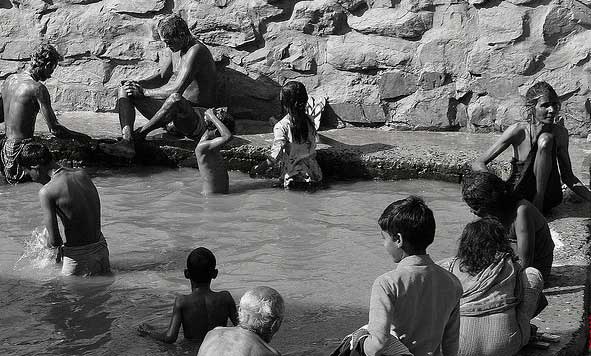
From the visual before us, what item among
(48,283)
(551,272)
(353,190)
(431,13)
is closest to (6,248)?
(48,283)

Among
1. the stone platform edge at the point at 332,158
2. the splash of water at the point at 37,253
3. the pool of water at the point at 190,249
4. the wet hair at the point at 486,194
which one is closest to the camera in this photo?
the wet hair at the point at 486,194

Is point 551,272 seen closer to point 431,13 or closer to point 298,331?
point 298,331

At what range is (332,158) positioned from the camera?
8609mm

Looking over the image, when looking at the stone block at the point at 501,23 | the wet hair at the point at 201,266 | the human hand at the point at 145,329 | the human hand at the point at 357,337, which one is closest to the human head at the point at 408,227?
the human hand at the point at 357,337

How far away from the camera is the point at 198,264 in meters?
5.23

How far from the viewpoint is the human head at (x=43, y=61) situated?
321 inches

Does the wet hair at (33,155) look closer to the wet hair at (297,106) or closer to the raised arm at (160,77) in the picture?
the wet hair at (297,106)

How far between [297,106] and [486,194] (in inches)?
132

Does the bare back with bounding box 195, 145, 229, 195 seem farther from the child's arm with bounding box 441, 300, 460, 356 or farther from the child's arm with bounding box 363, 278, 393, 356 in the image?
the child's arm with bounding box 363, 278, 393, 356

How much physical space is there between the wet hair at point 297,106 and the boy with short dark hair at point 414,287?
13.8 ft

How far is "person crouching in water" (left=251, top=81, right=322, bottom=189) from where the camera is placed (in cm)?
824

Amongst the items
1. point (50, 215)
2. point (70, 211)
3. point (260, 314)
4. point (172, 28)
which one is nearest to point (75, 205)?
point (70, 211)

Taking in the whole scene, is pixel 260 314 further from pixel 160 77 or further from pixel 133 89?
pixel 160 77

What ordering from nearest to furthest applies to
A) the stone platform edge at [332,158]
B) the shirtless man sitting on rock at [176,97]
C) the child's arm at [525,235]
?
the child's arm at [525,235]
the stone platform edge at [332,158]
the shirtless man sitting on rock at [176,97]
